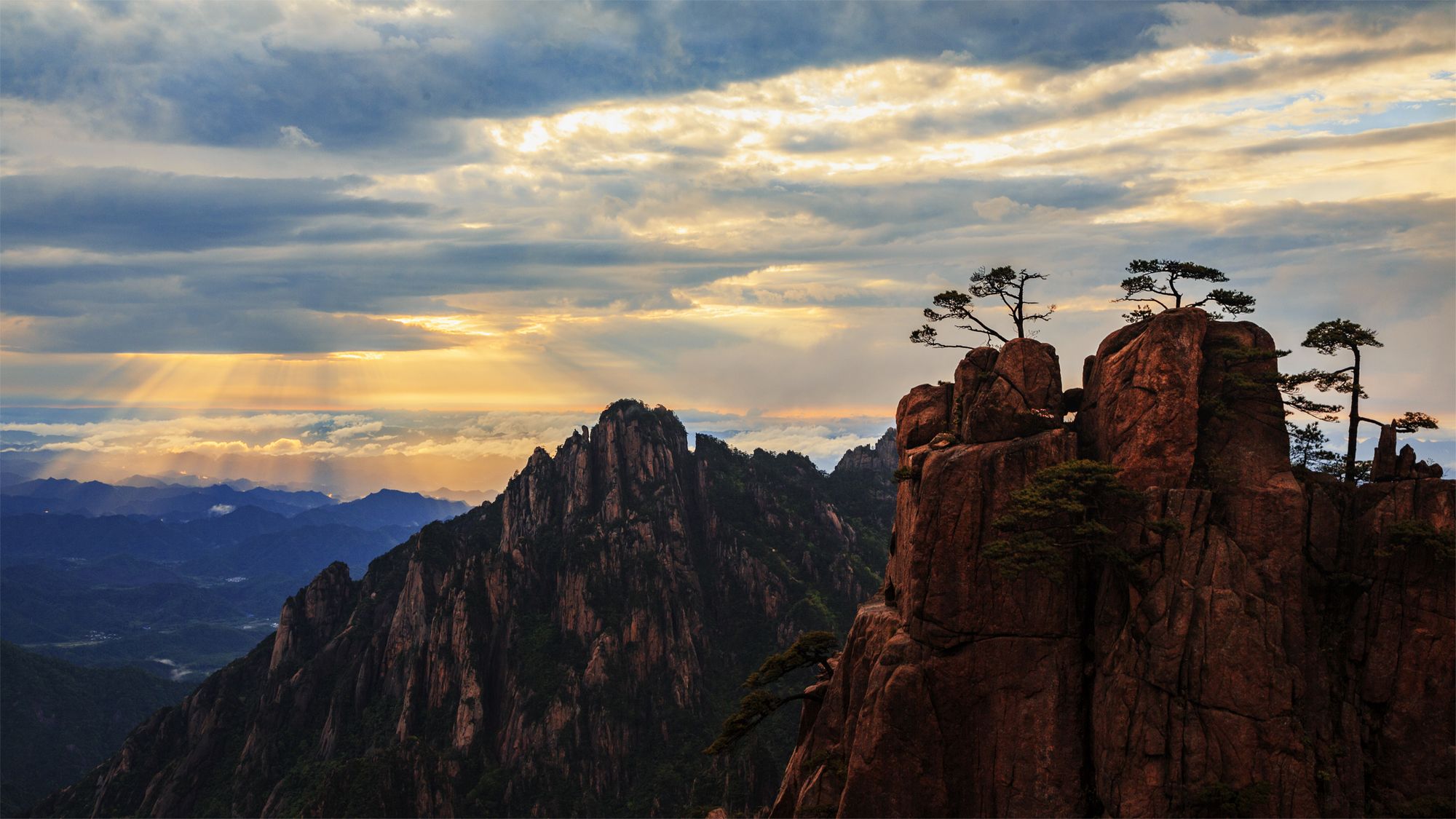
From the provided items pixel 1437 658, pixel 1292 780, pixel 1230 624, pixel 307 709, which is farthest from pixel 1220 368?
pixel 307 709

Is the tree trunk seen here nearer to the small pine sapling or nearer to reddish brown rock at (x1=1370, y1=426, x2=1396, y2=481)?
reddish brown rock at (x1=1370, y1=426, x2=1396, y2=481)

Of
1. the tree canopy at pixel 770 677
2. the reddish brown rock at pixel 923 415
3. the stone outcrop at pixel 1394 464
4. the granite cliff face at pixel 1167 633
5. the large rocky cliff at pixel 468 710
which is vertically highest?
the reddish brown rock at pixel 923 415

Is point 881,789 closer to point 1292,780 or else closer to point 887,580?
point 887,580

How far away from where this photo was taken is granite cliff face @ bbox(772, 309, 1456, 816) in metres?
37.7

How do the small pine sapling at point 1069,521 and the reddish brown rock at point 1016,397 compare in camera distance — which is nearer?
the small pine sapling at point 1069,521

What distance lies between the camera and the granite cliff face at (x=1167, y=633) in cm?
3766

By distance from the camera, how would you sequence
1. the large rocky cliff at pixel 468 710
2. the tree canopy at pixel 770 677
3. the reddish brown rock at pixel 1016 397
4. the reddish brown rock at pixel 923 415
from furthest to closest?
1. the large rocky cliff at pixel 468 710
2. the tree canopy at pixel 770 677
3. the reddish brown rock at pixel 923 415
4. the reddish brown rock at pixel 1016 397

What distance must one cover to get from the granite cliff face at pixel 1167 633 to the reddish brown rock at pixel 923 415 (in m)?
4.15

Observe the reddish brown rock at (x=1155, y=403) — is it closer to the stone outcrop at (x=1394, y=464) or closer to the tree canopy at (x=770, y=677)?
the stone outcrop at (x=1394, y=464)

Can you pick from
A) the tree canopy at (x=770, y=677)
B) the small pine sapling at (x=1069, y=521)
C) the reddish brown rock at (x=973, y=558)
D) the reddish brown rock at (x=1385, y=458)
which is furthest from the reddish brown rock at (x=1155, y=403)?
the tree canopy at (x=770, y=677)

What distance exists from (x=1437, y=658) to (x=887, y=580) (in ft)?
94.6

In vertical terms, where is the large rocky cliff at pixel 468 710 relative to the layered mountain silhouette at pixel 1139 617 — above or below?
below

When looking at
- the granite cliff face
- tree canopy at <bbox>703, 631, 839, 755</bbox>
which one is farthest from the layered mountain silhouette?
tree canopy at <bbox>703, 631, 839, 755</bbox>

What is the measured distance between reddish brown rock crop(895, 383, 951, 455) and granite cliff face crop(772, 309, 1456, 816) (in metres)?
4.15
